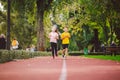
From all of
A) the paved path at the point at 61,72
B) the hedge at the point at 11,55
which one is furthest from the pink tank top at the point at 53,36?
the paved path at the point at 61,72

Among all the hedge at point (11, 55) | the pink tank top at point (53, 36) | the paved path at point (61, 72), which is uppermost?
the pink tank top at point (53, 36)

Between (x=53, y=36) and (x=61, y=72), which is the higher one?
(x=53, y=36)

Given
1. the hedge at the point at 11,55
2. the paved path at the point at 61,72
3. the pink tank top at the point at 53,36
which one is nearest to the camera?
the paved path at the point at 61,72

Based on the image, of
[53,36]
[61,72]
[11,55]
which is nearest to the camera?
[61,72]

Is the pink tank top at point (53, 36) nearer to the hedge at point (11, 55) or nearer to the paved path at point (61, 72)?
the hedge at point (11, 55)

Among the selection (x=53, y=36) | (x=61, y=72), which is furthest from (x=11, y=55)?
(x=61, y=72)

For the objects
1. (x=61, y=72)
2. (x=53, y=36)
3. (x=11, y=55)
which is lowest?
(x=61, y=72)

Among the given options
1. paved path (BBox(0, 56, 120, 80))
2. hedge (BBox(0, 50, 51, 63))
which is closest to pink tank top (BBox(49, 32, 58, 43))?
hedge (BBox(0, 50, 51, 63))

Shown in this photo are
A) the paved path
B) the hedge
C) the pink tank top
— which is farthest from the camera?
the pink tank top

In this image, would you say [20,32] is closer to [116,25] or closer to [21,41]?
[21,41]

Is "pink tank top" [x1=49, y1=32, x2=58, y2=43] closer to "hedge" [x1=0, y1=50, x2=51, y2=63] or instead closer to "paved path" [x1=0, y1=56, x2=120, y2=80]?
"hedge" [x1=0, y1=50, x2=51, y2=63]

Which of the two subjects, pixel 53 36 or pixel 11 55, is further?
pixel 53 36

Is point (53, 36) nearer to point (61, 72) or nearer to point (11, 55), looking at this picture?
point (11, 55)

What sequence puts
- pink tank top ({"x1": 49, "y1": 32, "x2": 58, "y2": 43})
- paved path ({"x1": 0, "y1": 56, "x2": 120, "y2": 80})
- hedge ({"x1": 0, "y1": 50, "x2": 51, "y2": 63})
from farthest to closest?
1. pink tank top ({"x1": 49, "y1": 32, "x2": 58, "y2": 43})
2. hedge ({"x1": 0, "y1": 50, "x2": 51, "y2": 63})
3. paved path ({"x1": 0, "y1": 56, "x2": 120, "y2": 80})
